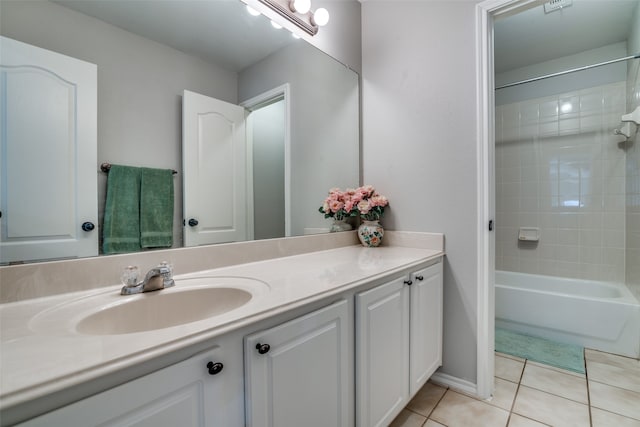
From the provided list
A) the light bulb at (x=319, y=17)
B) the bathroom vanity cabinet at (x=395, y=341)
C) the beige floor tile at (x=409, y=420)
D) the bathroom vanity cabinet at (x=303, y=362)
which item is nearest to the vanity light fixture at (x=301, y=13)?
the light bulb at (x=319, y=17)

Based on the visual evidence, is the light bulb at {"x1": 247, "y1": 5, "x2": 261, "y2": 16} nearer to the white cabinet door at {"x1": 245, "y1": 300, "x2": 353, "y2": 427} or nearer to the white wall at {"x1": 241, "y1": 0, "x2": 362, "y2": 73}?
the white wall at {"x1": 241, "y1": 0, "x2": 362, "y2": 73}

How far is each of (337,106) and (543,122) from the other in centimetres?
213

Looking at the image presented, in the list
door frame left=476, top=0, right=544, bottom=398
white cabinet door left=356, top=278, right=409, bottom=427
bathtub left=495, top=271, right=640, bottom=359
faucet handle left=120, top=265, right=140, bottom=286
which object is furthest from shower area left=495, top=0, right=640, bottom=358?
faucet handle left=120, top=265, right=140, bottom=286

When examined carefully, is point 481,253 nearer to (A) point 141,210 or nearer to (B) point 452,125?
(B) point 452,125

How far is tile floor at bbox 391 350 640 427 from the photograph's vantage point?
4.39 feet

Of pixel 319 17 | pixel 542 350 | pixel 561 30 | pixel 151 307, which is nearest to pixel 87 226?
pixel 151 307

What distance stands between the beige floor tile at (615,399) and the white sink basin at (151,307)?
1832 millimetres

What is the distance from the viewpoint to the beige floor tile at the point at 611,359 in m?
1.76

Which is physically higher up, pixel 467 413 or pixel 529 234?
pixel 529 234

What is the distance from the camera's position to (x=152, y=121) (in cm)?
98

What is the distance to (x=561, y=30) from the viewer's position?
218 cm

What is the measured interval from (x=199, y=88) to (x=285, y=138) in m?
0.48

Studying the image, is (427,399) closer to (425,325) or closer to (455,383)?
(455,383)

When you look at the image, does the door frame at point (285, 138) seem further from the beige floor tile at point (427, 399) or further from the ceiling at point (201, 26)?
the beige floor tile at point (427, 399)
